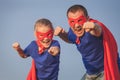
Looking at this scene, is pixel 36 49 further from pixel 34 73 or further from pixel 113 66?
pixel 113 66

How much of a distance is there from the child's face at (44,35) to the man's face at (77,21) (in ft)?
0.57

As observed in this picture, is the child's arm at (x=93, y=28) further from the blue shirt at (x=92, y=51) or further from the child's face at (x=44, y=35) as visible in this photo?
the child's face at (x=44, y=35)

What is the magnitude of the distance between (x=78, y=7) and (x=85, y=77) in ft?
1.09

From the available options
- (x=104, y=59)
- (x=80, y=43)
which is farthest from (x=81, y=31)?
(x=104, y=59)

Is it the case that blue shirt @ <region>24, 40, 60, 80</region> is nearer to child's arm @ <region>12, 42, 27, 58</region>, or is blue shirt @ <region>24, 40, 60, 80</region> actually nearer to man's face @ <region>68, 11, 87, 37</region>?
child's arm @ <region>12, 42, 27, 58</region>

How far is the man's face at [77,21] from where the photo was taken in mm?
1271

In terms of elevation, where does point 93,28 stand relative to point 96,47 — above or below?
above

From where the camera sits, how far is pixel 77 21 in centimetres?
128

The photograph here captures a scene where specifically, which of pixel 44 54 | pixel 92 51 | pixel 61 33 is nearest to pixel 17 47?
pixel 44 54

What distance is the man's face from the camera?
1271 millimetres

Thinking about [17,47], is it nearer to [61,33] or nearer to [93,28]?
[61,33]

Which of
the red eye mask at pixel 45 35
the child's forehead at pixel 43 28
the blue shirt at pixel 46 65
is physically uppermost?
the child's forehead at pixel 43 28

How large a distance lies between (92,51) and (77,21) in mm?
146

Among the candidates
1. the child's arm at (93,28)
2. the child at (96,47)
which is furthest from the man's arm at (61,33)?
the child's arm at (93,28)
